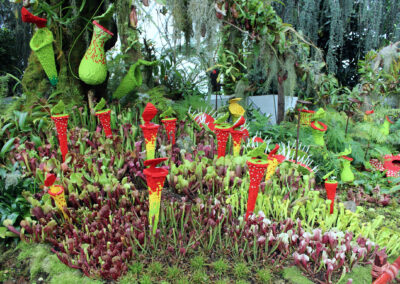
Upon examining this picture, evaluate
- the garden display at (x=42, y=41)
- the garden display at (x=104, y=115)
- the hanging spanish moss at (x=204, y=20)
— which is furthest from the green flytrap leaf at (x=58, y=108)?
the hanging spanish moss at (x=204, y=20)

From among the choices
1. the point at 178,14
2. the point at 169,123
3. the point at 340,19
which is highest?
the point at 340,19

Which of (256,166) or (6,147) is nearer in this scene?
(256,166)

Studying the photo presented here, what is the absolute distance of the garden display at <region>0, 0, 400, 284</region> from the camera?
6.47ft

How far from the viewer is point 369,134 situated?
3.88 meters

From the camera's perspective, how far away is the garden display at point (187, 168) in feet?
6.47

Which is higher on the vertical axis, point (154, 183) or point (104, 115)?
point (104, 115)

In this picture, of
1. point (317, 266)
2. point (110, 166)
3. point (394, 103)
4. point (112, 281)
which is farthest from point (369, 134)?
point (112, 281)

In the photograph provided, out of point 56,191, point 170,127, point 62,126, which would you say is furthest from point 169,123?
point 56,191

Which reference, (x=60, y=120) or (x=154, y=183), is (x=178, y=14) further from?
(x=154, y=183)

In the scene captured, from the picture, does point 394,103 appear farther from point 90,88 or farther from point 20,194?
point 20,194

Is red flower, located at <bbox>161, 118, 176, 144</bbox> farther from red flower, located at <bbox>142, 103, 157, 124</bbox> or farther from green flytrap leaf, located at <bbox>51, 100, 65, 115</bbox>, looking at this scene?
green flytrap leaf, located at <bbox>51, 100, 65, 115</bbox>

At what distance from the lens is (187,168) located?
2812 millimetres

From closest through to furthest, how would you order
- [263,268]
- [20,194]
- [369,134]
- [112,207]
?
[263,268]
[112,207]
[20,194]
[369,134]

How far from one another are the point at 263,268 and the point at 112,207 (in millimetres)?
1193
